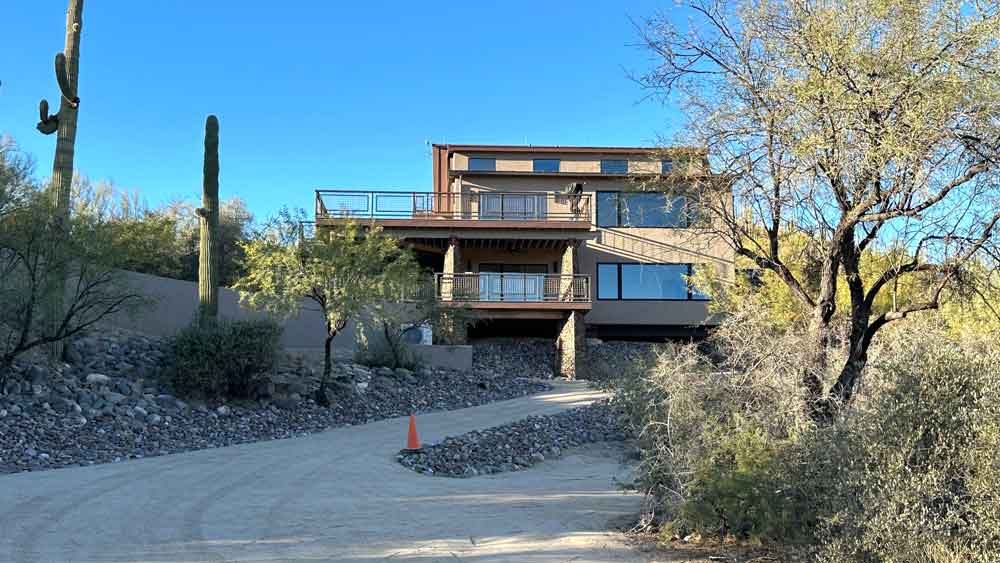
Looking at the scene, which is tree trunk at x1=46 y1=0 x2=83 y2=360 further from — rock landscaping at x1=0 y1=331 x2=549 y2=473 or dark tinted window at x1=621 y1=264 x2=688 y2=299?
dark tinted window at x1=621 y1=264 x2=688 y2=299

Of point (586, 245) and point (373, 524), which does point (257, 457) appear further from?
point (586, 245)

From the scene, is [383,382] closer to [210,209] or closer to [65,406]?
[210,209]

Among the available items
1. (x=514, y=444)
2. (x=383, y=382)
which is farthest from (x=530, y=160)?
(x=514, y=444)

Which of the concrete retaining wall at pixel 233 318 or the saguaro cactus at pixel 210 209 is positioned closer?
the saguaro cactus at pixel 210 209

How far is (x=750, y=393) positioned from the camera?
25.5ft

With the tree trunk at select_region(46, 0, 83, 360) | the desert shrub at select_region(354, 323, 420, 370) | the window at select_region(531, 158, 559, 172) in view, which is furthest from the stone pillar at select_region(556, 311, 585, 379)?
the tree trunk at select_region(46, 0, 83, 360)

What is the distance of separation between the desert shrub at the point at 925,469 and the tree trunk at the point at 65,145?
16.1 meters

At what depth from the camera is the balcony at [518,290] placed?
2622 cm

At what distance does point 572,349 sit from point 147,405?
14199 millimetres

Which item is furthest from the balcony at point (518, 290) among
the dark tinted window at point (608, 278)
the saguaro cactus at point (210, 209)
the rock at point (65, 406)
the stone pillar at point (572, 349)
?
the rock at point (65, 406)

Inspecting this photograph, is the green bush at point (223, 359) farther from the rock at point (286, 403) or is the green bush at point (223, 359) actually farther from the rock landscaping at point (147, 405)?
the rock at point (286, 403)

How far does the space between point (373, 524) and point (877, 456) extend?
516 centimetres

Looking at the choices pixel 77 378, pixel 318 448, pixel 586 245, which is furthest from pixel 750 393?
pixel 586 245

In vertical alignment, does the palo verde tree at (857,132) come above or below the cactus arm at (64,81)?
below
